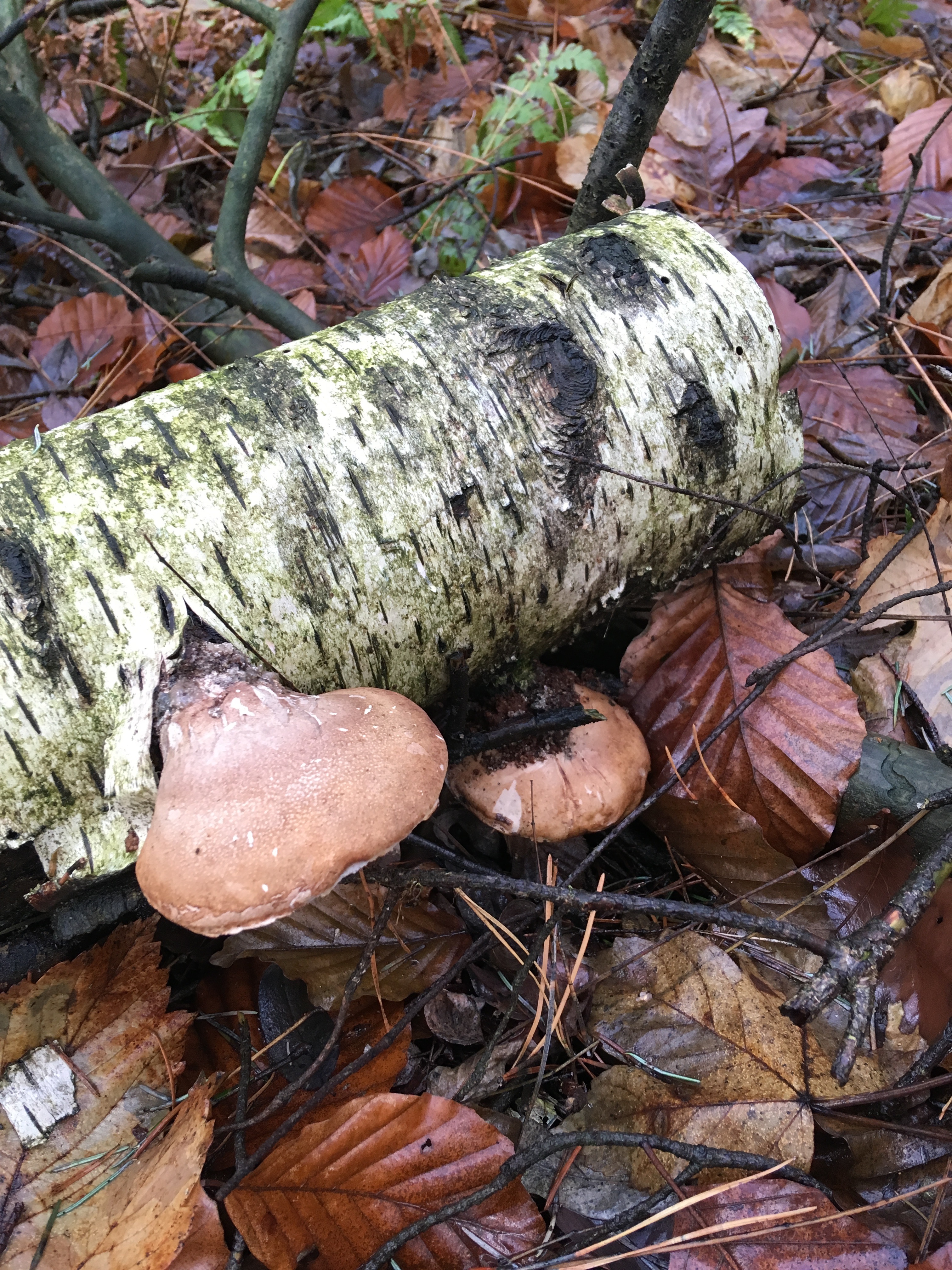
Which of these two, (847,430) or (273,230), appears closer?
(847,430)

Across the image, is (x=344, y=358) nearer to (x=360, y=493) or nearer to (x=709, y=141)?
(x=360, y=493)

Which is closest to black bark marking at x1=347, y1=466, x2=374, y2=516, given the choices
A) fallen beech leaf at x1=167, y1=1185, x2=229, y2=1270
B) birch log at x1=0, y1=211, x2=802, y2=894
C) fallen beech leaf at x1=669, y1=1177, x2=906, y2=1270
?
birch log at x1=0, y1=211, x2=802, y2=894

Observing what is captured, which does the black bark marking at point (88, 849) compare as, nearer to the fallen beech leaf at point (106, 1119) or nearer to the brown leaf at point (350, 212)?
the fallen beech leaf at point (106, 1119)

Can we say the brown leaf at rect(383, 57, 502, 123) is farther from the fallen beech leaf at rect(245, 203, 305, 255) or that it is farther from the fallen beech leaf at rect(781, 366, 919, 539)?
the fallen beech leaf at rect(781, 366, 919, 539)

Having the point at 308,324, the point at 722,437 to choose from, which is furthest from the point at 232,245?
the point at 722,437

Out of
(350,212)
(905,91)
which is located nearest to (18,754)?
(350,212)
